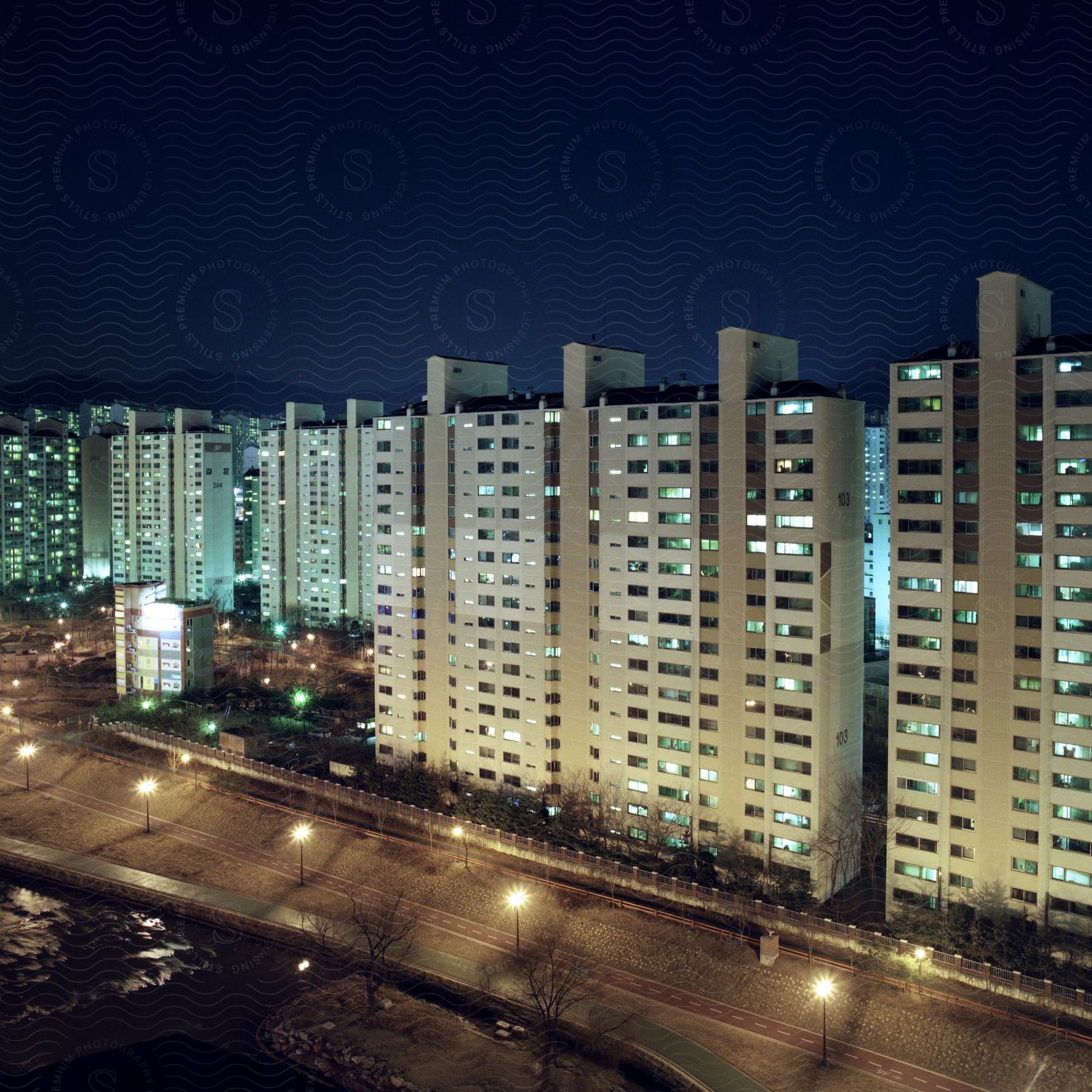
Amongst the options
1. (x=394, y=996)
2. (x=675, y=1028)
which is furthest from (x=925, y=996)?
(x=394, y=996)

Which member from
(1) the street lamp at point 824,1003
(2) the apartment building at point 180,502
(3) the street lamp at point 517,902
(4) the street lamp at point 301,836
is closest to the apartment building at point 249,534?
(2) the apartment building at point 180,502

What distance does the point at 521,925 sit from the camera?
934 centimetres

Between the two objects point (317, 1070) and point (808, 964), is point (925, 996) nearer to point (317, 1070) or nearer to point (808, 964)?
point (808, 964)

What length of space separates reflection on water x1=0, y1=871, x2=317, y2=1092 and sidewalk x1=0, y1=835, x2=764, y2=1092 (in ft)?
0.79

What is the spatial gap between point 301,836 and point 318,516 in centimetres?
1278

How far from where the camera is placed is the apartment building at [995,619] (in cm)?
825

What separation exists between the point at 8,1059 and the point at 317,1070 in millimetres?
2307

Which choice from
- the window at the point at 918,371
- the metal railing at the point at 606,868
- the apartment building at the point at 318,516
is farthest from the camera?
the apartment building at the point at 318,516

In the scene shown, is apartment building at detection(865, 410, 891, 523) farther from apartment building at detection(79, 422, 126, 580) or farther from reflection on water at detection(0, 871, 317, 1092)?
apartment building at detection(79, 422, 126, 580)

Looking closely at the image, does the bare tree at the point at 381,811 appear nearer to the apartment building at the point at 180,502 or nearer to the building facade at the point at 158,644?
the building facade at the point at 158,644

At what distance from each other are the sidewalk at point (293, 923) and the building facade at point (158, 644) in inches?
163

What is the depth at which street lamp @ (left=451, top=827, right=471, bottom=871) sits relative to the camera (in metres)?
10.3

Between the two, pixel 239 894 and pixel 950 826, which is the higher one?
pixel 950 826

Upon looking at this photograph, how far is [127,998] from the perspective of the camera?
874cm
